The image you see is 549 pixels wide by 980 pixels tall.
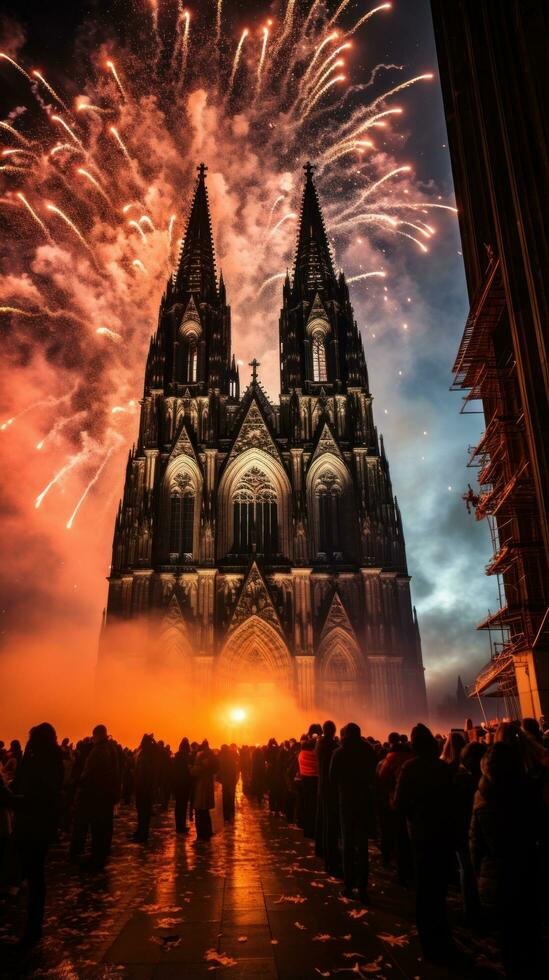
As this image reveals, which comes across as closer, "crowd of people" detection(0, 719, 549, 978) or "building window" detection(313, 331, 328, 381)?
"crowd of people" detection(0, 719, 549, 978)

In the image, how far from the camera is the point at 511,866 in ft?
14.5

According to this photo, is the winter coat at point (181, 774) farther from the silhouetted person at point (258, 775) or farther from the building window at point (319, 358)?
the building window at point (319, 358)

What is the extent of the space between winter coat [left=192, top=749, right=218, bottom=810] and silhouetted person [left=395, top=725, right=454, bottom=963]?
620 centimetres

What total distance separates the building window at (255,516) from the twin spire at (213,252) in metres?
12.2

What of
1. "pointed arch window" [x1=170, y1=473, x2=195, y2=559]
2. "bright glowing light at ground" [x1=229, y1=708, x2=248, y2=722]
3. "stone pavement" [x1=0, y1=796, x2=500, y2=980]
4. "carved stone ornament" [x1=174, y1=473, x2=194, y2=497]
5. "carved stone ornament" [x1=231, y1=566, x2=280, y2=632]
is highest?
"carved stone ornament" [x1=174, y1=473, x2=194, y2=497]

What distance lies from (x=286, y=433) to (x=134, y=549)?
990cm

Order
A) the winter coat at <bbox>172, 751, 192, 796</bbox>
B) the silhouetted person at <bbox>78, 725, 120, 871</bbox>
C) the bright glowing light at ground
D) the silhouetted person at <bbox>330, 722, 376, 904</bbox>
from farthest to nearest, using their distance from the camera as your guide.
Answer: the bright glowing light at ground < the winter coat at <bbox>172, 751, 192, 796</bbox> < the silhouetted person at <bbox>78, 725, 120, 871</bbox> < the silhouetted person at <bbox>330, 722, 376, 904</bbox>

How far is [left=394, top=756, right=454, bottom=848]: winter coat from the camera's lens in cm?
524

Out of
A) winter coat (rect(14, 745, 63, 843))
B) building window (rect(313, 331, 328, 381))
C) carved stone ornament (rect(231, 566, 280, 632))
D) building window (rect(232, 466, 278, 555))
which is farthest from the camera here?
building window (rect(313, 331, 328, 381))

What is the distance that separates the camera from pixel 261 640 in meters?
30.2

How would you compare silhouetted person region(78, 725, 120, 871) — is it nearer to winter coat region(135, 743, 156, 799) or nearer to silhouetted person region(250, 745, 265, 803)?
winter coat region(135, 743, 156, 799)

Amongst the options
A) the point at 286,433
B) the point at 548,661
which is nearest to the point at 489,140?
the point at 548,661

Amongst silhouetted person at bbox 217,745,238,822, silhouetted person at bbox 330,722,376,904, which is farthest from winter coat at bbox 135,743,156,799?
silhouetted person at bbox 330,722,376,904

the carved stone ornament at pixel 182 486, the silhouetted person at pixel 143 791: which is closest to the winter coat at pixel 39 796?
the silhouetted person at pixel 143 791
